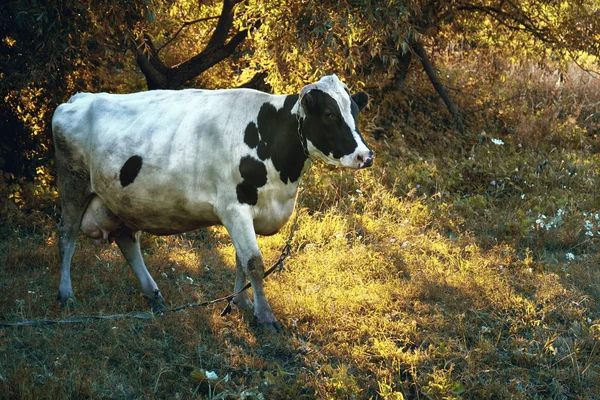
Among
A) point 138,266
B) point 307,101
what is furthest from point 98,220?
point 307,101

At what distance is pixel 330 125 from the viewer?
536 cm

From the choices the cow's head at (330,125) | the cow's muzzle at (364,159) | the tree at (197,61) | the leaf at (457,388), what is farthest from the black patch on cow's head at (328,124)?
the tree at (197,61)

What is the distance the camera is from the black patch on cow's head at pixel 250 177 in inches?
217

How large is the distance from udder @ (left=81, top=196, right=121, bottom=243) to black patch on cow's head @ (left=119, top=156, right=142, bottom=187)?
→ 0.50 metres

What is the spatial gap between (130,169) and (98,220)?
688mm

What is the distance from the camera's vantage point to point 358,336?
5.50 metres

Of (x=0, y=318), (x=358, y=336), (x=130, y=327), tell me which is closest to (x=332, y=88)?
(x=358, y=336)

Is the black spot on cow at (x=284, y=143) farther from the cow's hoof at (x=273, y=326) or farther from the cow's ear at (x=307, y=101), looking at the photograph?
the cow's hoof at (x=273, y=326)

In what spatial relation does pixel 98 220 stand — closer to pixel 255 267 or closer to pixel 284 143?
pixel 255 267

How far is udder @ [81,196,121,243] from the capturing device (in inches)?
245

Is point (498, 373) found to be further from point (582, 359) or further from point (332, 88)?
point (332, 88)

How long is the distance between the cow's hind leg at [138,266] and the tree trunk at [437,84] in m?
6.09

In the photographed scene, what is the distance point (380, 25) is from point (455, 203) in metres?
2.08

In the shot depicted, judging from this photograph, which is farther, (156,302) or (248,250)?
(156,302)
